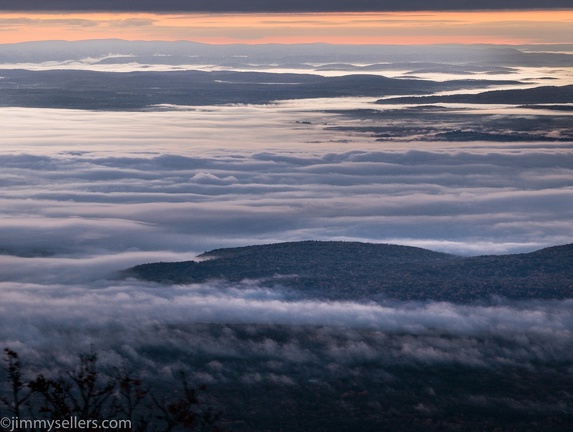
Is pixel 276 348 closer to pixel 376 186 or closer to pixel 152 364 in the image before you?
pixel 152 364

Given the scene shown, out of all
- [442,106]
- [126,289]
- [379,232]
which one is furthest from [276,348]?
[442,106]

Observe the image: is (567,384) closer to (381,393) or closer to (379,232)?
(381,393)

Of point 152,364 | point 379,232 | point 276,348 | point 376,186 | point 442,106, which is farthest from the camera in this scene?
point 442,106

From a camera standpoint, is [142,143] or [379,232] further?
[142,143]

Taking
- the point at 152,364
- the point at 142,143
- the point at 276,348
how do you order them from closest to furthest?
the point at 152,364, the point at 276,348, the point at 142,143

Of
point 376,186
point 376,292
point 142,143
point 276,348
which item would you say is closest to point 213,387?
point 276,348

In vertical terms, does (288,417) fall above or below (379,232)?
above
